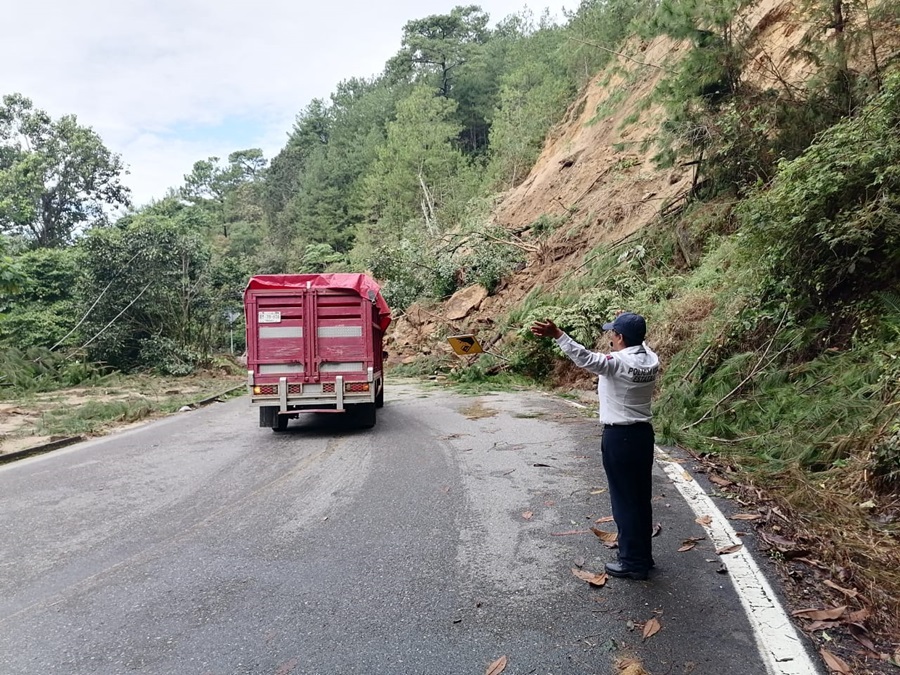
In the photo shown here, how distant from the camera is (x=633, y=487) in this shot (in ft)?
13.5

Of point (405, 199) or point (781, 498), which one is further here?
point (405, 199)

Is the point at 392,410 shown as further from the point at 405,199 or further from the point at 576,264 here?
the point at 405,199

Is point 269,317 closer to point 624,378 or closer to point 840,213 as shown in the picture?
point 624,378

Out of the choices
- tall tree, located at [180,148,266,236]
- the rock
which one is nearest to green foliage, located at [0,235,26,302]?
the rock

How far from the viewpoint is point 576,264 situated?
2078 cm

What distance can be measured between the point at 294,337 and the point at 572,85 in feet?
99.4

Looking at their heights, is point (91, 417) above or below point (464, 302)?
below

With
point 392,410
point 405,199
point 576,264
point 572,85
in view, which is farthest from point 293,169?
point 392,410

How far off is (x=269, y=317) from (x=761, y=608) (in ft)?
28.2

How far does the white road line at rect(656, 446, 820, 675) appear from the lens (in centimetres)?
299

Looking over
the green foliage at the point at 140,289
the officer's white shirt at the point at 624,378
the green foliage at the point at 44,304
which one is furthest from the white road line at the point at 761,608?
the green foliage at the point at 44,304

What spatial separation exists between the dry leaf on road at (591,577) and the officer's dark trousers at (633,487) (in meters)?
0.18

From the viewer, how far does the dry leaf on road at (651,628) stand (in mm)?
3301

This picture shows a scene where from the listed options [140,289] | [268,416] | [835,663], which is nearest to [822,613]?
[835,663]
